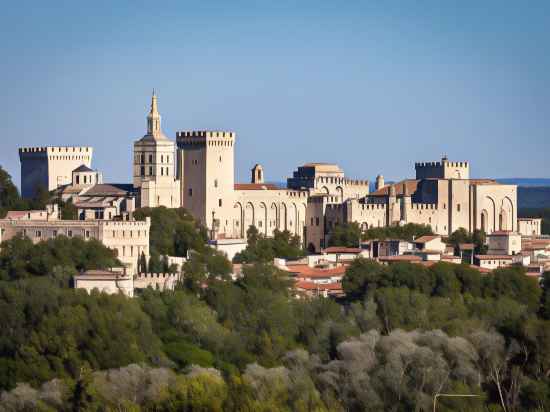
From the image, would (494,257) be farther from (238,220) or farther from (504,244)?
(238,220)

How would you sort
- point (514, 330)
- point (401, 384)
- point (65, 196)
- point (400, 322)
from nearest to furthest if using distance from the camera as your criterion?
point (401, 384), point (514, 330), point (400, 322), point (65, 196)

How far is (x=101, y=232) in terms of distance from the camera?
80.8 meters

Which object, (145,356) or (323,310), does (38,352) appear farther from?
(323,310)

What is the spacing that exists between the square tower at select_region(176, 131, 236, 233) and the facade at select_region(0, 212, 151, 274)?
11327mm

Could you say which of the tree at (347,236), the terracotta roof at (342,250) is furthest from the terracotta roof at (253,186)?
the terracotta roof at (342,250)

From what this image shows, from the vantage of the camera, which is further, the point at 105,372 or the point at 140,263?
the point at 140,263

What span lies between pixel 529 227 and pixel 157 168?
75.3ft

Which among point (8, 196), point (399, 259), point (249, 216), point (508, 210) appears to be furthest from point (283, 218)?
point (399, 259)

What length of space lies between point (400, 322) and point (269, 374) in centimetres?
1237

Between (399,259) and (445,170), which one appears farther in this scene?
(445,170)

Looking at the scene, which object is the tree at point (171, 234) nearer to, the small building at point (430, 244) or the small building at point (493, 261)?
the small building at point (430, 244)

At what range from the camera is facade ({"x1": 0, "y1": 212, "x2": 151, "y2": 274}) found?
3172 inches

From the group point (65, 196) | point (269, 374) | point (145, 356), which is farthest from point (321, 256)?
point (269, 374)

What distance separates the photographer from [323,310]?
6569 centimetres
